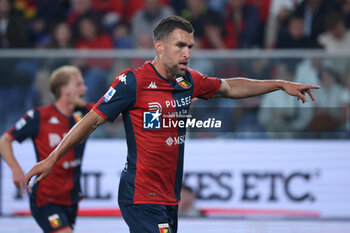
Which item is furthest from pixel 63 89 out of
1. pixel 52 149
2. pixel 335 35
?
pixel 335 35

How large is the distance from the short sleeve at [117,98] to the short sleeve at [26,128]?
2.03 m

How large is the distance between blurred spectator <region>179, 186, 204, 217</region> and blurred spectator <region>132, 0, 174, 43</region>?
3.05m

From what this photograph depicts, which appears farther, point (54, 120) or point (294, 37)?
point (294, 37)

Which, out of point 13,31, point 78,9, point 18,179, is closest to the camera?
point 18,179

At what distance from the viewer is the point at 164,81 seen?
4.70 metres

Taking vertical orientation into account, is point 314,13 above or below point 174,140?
above

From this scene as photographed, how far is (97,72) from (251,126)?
2517mm

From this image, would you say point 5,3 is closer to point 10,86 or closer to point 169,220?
point 10,86

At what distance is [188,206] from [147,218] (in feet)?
15.2

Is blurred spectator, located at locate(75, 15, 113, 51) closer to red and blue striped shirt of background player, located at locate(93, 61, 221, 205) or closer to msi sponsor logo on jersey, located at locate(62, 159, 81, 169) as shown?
msi sponsor logo on jersey, located at locate(62, 159, 81, 169)

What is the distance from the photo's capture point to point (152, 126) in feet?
15.1

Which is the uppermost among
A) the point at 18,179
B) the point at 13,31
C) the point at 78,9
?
the point at 78,9

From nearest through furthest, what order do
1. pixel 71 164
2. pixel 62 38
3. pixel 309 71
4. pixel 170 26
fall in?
pixel 170 26 → pixel 71 164 → pixel 309 71 → pixel 62 38

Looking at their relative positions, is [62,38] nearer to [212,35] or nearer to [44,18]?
[44,18]
